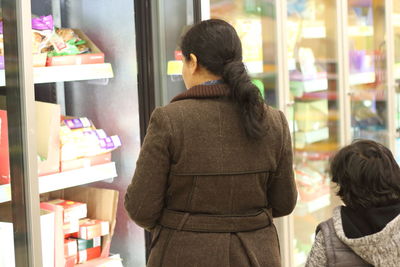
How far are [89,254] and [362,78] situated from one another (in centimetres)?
267

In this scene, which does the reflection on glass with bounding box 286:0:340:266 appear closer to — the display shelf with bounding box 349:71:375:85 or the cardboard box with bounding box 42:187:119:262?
the display shelf with bounding box 349:71:375:85

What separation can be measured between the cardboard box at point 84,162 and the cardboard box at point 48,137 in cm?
4

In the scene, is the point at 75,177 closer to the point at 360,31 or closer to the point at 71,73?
the point at 71,73

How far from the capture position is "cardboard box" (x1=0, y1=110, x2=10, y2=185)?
2.07 m

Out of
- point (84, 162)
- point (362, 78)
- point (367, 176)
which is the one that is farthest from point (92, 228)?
point (362, 78)

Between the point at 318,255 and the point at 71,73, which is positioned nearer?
the point at 318,255

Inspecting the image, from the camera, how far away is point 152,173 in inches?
72.2

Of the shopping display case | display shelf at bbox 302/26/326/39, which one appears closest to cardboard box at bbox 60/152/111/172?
the shopping display case

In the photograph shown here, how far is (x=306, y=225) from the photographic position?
4320mm

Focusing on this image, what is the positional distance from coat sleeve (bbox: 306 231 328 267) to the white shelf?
0.97 meters

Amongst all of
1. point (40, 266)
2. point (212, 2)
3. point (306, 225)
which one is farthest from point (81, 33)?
point (306, 225)

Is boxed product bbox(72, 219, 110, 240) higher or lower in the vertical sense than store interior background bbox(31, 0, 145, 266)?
lower

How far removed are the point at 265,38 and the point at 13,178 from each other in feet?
6.68

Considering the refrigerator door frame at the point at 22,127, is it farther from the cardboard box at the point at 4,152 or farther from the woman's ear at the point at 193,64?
the woman's ear at the point at 193,64
